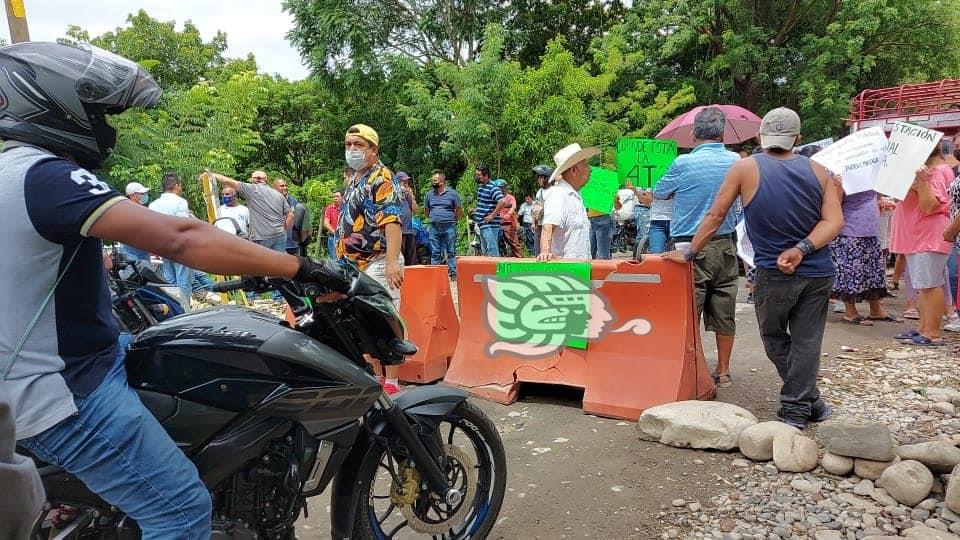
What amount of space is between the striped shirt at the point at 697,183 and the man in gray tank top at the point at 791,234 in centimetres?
75

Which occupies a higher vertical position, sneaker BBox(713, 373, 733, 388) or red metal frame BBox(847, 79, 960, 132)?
red metal frame BBox(847, 79, 960, 132)

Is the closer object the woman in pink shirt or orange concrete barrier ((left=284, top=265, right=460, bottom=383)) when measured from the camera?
orange concrete barrier ((left=284, top=265, right=460, bottom=383))

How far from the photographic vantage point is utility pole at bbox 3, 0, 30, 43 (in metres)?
6.01

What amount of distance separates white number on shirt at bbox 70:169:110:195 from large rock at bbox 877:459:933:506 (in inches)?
145

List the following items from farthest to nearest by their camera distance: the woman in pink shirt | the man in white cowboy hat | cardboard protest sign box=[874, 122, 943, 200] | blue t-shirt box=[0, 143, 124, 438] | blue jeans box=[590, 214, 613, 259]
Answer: blue jeans box=[590, 214, 613, 259], the woman in pink shirt, cardboard protest sign box=[874, 122, 943, 200], the man in white cowboy hat, blue t-shirt box=[0, 143, 124, 438]

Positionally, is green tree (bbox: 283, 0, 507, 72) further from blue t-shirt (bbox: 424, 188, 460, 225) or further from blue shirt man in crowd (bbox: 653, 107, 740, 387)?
blue shirt man in crowd (bbox: 653, 107, 740, 387)

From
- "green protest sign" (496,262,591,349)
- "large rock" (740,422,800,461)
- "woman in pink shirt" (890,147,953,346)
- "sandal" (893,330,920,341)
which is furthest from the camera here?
"sandal" (893,330,920,341)

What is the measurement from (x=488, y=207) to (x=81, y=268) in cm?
965

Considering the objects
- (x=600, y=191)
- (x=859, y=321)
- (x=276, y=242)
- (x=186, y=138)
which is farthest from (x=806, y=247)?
(x=186, y=138)

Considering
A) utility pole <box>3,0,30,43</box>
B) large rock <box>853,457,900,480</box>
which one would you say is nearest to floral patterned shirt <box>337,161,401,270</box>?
large rock <box>853,457,900,480</box>

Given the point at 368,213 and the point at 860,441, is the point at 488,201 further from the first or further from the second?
the point at 860,441

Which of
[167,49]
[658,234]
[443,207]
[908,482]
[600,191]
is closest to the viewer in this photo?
[908,482]

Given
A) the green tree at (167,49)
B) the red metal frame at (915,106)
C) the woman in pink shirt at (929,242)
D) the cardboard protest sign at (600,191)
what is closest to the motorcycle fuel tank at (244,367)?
the woman in pink shirt at (929,242)

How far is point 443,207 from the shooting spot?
11.6 meters
